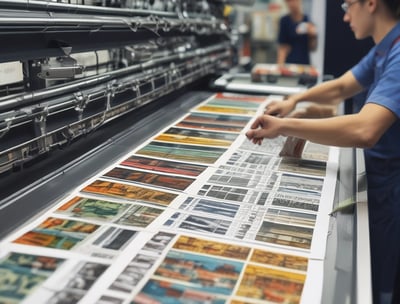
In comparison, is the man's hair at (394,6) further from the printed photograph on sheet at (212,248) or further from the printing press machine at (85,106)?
the printed photograph on sheet at (212,248)

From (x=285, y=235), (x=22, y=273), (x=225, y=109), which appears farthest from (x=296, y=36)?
(x=22, y=273)

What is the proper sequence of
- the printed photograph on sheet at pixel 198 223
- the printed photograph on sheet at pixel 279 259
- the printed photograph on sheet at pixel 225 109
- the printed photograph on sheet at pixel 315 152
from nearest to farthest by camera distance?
the printed photograph on sheet at pixel 279 259 < the printed photograph on sheet at pixel 198 223 < the printed photograph on sheet at pixel 315 152 < the printed photograph on sheet at pixel 225 109

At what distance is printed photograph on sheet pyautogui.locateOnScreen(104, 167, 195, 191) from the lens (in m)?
1.34

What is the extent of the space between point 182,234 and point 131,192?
0.92ft

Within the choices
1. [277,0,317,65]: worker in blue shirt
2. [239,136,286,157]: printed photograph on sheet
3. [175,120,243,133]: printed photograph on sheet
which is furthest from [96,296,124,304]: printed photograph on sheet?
[277,0,317,65]: worker in blue shirt

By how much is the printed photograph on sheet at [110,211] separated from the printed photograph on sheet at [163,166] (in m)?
0.27

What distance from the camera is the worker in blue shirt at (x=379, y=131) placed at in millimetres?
1411

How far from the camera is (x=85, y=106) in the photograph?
1484mm

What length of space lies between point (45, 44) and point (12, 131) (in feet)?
0.89

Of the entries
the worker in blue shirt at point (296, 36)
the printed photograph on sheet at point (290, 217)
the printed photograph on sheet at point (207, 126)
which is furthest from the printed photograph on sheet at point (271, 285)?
the worker in blue shirt at point (296, 36)

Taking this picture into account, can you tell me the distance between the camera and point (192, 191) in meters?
1.31

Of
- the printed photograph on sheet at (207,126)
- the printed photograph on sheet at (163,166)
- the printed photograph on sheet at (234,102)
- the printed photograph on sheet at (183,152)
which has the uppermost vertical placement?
the printed photograph on sheet at (234,102)

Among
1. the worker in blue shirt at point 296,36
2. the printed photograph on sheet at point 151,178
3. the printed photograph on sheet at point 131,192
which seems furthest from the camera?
the worker in blue shirt at point 296,36

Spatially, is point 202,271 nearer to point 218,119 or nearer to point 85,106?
point 85,106
